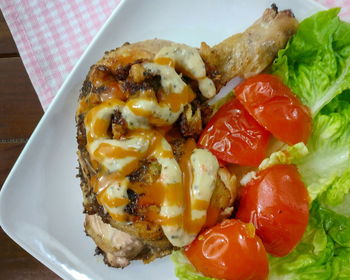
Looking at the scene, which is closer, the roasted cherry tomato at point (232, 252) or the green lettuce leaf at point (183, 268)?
the roasted cherry tomato at point (232, 252)

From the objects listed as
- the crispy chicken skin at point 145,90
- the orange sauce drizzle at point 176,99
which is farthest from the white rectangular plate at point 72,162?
the orange sauce drizzle at point 176,99

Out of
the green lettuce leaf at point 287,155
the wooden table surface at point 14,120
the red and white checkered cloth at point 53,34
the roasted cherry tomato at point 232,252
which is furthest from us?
the wooden table surface at point 14,120

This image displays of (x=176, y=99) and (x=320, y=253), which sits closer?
(x=176, y=99)

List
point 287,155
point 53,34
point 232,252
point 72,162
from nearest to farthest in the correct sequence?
point 232,252 → point 287,155 → point 72,162 → point 53,34

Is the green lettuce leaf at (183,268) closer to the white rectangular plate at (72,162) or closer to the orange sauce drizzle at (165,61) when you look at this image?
the white rectangular plate at (72,162)

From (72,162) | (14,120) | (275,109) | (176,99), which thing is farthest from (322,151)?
(14,120)

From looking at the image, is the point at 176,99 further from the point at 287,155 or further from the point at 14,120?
the point at 14,120

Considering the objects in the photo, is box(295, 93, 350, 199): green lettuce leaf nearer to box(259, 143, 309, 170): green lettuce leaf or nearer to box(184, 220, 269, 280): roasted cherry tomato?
→ box(259, 143, 309, 170): green lettuce leaf

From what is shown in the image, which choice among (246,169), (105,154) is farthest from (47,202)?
(246,169)
